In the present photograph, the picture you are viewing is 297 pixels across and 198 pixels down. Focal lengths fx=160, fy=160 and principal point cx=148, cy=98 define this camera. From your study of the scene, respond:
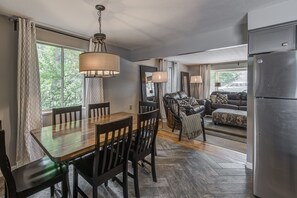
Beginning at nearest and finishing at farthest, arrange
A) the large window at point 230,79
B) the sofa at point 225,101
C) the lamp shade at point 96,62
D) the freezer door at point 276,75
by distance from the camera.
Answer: the freezer door at point 276,75
the lamp shade at point 96,62
the sofa at point 225,101
the large window at point 230,79

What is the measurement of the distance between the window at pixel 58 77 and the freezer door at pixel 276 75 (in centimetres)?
327

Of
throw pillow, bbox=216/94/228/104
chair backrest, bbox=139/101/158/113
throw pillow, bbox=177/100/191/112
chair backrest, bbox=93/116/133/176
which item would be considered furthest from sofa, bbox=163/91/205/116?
chair backrest, bbox=93/116/133/176

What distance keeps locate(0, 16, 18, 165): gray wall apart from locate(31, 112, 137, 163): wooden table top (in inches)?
39.3

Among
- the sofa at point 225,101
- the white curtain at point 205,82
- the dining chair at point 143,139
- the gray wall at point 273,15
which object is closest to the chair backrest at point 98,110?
the dining chair at point 143,139

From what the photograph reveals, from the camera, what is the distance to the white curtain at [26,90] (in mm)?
2492

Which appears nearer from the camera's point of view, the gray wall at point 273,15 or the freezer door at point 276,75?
the freezer door at point 276,75

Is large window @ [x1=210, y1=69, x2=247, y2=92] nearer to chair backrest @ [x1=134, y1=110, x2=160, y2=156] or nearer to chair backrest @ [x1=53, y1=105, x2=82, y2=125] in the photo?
chair backrest @ [x1=134, y1=110, x2=160, y2=156]

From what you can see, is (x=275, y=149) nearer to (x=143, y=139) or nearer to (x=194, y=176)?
(x=194, y=176)

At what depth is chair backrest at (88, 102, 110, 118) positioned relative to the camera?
2.88 meters

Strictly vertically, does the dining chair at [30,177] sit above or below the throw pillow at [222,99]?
below

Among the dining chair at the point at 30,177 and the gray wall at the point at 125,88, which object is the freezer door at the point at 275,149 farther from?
the gray wall at the point at 125,88

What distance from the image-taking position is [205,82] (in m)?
7.79

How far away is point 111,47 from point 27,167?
325 cm

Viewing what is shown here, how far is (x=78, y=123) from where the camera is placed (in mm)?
2363
